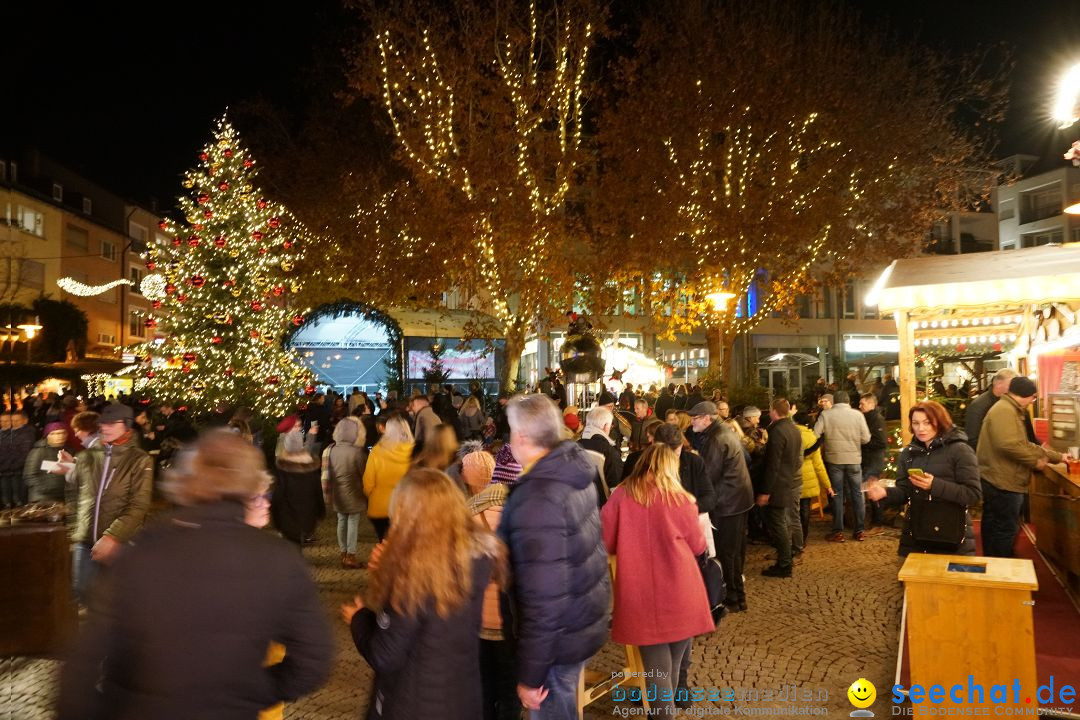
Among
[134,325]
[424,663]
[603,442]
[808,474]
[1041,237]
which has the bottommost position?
[808,474]

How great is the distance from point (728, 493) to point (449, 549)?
469 centimetres

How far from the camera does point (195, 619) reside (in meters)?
2.15

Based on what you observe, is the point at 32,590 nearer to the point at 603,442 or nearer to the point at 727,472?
the point at 603,442

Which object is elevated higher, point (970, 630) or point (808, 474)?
point (808, 474)

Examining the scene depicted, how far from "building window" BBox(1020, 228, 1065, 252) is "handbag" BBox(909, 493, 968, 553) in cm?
5672

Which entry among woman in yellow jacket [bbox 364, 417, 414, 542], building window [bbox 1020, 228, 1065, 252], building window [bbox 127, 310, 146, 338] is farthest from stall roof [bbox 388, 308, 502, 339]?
building window [bbox 1020, 228, 1065, 252]

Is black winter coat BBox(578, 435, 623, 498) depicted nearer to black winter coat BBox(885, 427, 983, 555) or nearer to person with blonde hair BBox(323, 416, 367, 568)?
black winter coat BBox(885, 427, 983, 555)

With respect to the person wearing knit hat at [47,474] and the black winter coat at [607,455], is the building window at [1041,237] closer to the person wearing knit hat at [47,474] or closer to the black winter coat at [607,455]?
the black winter coat at [607,455]

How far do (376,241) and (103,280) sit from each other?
30358 millimetres

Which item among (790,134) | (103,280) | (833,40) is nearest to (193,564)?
(790,134)

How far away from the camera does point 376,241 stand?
2470cm

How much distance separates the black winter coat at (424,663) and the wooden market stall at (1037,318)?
6055mm

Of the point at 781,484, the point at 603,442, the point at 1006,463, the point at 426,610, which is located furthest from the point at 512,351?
the point at 426,610

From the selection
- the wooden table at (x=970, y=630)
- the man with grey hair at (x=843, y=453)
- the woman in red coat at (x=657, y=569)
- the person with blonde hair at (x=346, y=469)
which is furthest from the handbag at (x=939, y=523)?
the person with blonde hair at (x=346, y=469)
